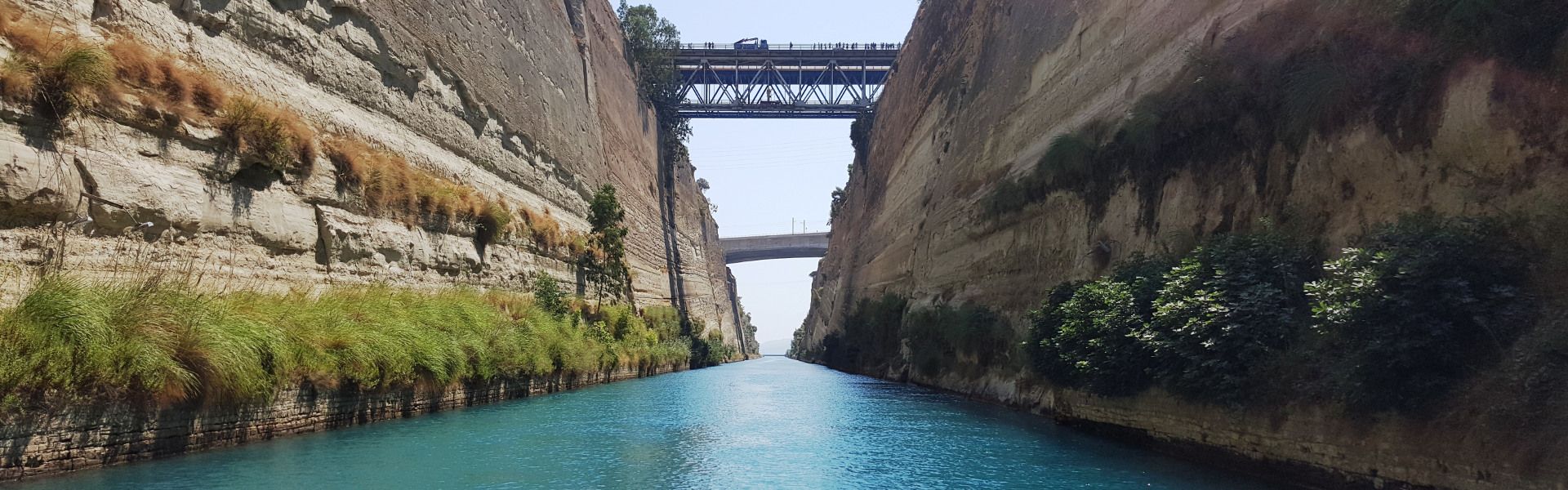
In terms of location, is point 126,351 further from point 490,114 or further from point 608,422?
point 490,114

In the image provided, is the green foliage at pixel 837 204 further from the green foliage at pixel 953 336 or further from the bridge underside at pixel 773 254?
the green foliage at pixel 953 336

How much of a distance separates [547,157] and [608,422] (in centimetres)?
1724

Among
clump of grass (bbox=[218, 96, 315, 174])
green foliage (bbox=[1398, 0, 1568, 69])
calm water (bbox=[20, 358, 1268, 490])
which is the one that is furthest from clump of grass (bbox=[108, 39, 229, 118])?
green foliage (bbox=[1398, 0, 1568, 69])

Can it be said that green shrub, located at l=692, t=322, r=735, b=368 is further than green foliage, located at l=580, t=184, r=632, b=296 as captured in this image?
Yes

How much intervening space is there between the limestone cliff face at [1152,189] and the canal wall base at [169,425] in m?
11.8

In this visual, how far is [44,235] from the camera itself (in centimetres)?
998

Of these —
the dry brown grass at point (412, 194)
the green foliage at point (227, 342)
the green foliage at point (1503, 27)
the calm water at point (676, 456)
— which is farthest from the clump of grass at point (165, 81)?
the green foliage at point (1503, 27)

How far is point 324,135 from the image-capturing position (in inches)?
674

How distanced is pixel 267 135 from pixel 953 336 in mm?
17160

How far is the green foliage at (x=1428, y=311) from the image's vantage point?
24.4ft

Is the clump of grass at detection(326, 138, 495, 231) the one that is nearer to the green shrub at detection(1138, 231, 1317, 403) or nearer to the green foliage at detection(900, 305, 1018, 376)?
the green foliage at detection(900, 305, 1018, 376)

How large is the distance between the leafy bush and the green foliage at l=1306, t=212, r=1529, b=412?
3832mm

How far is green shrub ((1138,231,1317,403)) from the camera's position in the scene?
9.93 metres

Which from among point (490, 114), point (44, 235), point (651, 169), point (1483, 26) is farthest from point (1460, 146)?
point (651, 169)
